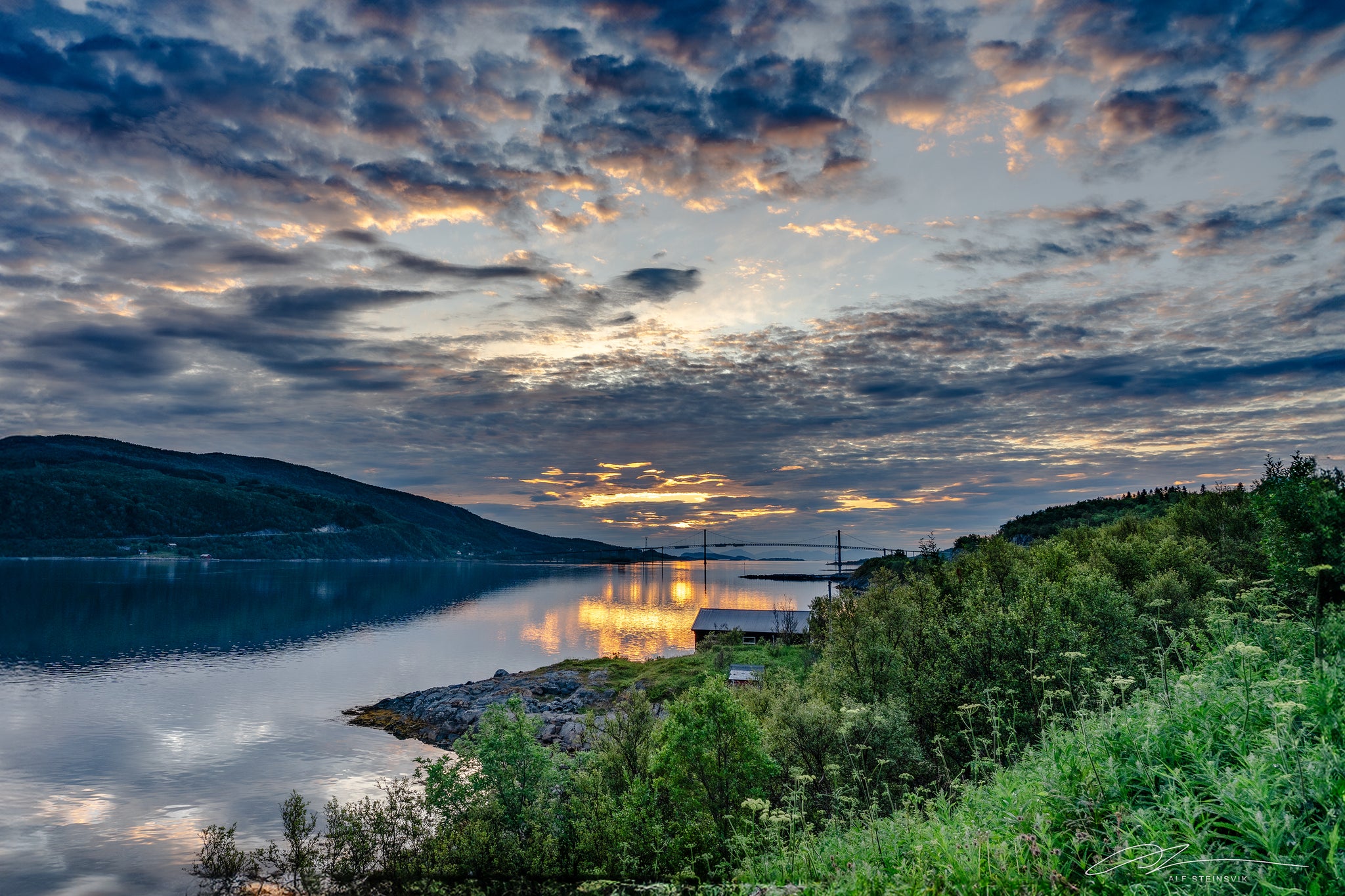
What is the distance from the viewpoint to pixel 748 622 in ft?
348

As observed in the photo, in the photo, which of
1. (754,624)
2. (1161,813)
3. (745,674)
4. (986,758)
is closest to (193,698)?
(745,674)

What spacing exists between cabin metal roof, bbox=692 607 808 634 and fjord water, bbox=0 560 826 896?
7507 mm

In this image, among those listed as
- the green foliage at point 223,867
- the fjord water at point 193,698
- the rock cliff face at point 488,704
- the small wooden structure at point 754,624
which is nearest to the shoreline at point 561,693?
the rock cliff face at point 488,704

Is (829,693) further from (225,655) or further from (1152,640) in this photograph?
(225,655)

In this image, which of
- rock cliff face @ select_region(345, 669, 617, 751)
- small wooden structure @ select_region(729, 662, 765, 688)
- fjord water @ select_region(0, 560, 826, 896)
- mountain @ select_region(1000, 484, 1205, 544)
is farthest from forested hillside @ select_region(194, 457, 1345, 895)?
mountain @ select_region(1000, 484, 1205, 544)

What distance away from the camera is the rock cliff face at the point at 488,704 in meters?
59.5

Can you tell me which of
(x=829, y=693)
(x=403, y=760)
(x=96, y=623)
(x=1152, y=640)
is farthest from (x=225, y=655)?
(x=1152, y=640)

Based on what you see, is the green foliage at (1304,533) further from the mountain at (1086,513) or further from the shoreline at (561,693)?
the mountain at (1086,513)

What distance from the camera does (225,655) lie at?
99188 millimetres

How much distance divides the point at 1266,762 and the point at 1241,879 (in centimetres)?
199
